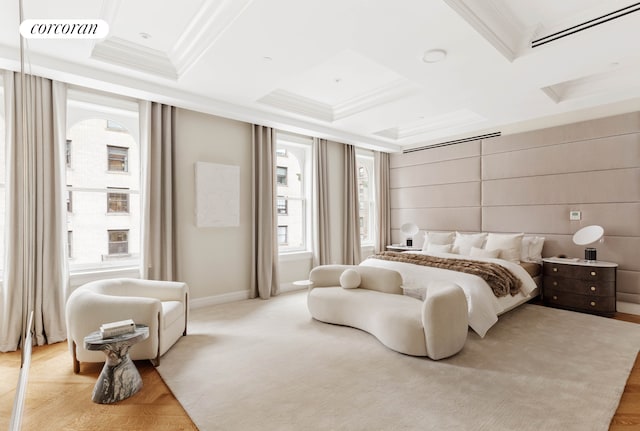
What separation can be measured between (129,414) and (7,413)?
1.51 metres

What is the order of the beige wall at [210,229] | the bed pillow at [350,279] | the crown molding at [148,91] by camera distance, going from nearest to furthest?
the crown molding at [148,91], the bed pillow at [350,279], the beige wall at [210,229]

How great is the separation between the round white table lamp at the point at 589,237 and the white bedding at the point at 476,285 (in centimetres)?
79

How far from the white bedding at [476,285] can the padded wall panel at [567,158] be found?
160cm

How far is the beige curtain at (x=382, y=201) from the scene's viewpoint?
21.9 ft

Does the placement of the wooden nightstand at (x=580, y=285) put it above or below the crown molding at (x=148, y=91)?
below

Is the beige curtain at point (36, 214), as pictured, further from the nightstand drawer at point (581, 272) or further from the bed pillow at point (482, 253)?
the nightstand drawer at point (581, 272)

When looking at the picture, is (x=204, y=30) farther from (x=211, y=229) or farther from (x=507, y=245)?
(x=507, y=245)

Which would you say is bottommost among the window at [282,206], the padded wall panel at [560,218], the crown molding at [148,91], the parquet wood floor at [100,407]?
→ the parquet wood floor at [100,407]

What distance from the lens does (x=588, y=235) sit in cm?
415

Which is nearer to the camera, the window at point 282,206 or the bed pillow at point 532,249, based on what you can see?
the bed pillow at point 532,249

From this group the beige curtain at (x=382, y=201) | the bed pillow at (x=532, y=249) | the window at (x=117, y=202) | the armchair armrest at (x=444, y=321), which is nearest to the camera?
the armchair armrest at (x=444, y=321)

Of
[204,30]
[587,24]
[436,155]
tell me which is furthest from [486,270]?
[204,30]

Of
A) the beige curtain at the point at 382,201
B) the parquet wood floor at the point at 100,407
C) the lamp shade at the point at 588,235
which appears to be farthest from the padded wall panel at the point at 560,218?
the parquet wood floor at the point at 100,407

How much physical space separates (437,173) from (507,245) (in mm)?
1907
